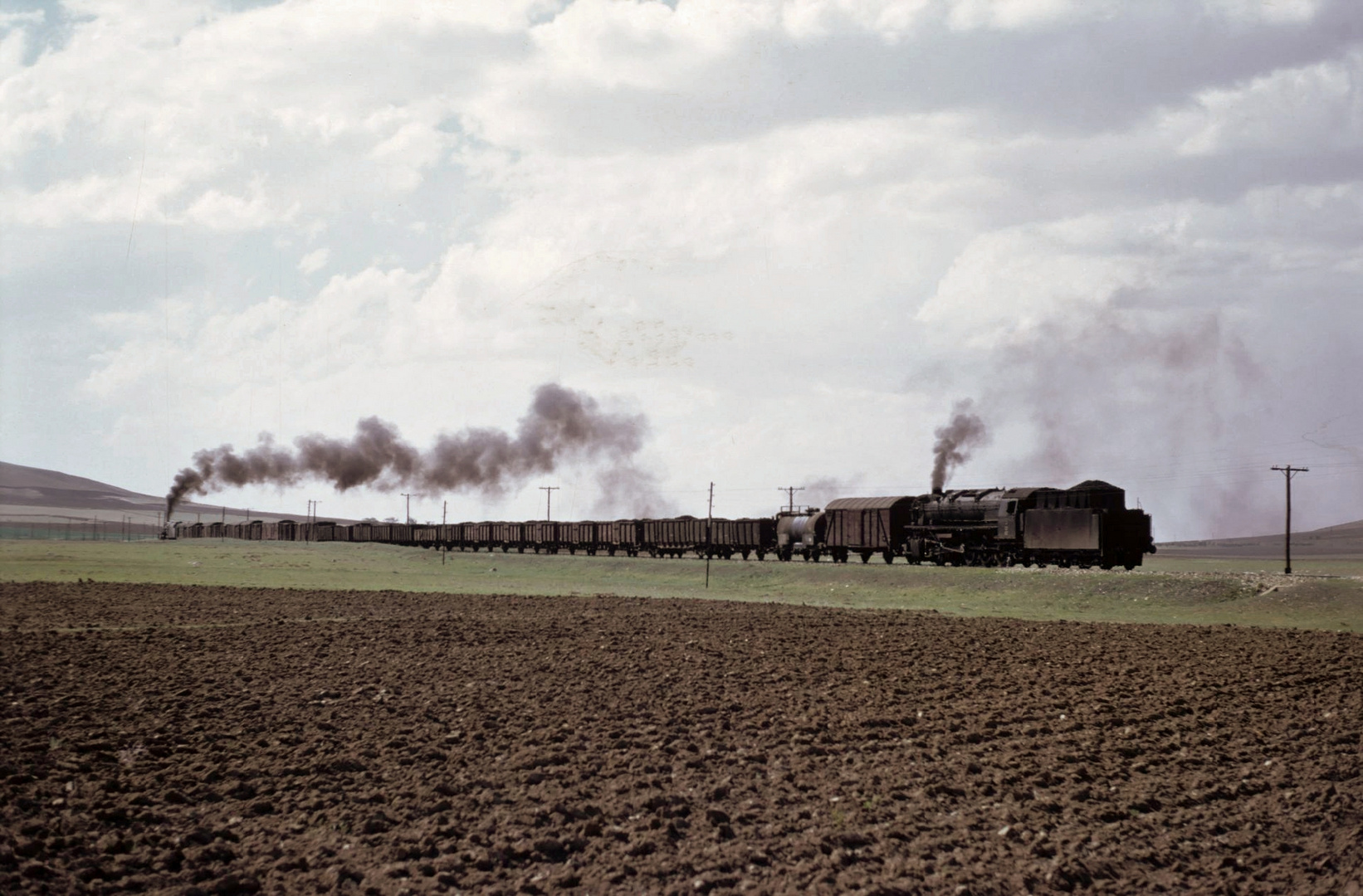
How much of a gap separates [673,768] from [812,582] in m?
41.3

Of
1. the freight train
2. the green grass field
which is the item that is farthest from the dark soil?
the freight train

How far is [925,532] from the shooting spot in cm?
6019

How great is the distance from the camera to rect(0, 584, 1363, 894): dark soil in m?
11.3

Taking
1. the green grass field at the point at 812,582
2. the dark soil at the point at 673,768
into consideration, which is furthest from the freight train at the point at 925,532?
the dark soil at the point at 673,768

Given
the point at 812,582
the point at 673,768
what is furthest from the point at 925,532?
the point at 673,768

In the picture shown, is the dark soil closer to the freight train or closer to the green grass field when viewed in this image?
the green grass field

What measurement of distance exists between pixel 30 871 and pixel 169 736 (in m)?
5.56

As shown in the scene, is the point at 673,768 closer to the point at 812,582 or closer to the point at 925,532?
the point at 812,582

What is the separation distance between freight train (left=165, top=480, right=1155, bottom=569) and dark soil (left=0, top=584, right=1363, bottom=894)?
990 inches

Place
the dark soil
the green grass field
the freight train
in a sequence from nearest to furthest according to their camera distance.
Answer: the dark soil
the green grass field
the freight train

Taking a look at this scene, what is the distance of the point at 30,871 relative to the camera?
1045 centimetres

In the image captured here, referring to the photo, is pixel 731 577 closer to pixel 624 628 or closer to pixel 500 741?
pixel 624 628

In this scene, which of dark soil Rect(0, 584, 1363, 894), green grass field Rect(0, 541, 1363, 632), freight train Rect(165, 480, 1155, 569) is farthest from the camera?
freight train Rect(165, 480, 1155, 569)

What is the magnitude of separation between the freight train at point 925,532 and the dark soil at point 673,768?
25.1 meters
